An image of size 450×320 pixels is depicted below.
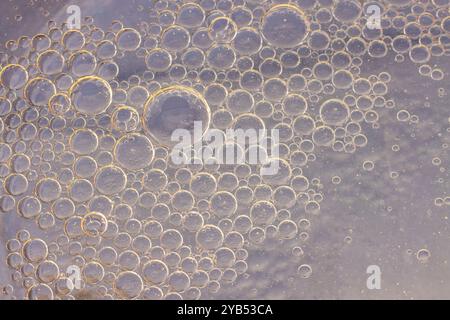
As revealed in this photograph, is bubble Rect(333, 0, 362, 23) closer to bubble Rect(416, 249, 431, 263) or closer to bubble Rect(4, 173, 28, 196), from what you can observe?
bubble Rect(416, 249, 431, 263)

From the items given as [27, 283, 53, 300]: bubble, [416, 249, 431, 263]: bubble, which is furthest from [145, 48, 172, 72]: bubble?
[416, 249, 431, 263]: bubble

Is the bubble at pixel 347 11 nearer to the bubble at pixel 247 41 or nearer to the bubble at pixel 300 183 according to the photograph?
the bubble at pixel 247 41

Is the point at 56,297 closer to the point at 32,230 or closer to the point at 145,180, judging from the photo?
the point at 32,230

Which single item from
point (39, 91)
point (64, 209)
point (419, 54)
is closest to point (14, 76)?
point (39, 91)

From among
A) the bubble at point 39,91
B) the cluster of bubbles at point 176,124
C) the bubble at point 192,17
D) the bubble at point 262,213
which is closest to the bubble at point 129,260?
the cluster of bubbles at point 176,124

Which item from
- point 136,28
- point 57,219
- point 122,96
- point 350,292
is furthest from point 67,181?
point 350,292
